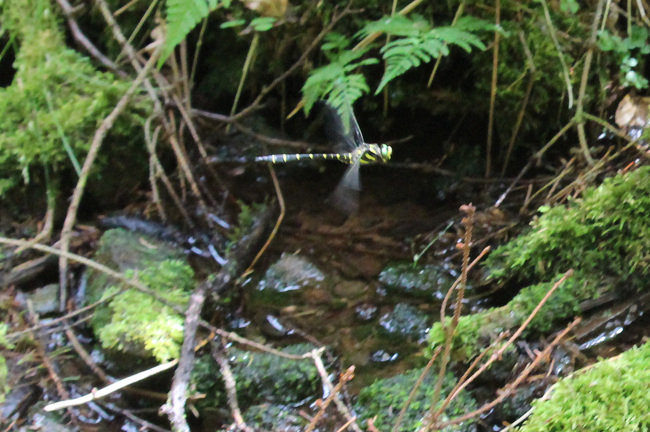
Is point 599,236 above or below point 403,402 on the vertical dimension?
above

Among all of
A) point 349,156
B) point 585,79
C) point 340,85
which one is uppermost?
point 340,85

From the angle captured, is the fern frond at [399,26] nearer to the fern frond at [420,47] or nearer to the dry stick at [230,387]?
the fern frond at [420,47]

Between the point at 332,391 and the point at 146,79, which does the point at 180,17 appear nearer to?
the point at 146,79

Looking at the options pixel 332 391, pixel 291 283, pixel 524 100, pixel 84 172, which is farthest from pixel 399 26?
pixel 332 391

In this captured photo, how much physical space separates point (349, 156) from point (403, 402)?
122cm

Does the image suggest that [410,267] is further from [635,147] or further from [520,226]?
[635,147]

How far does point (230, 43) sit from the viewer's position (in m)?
2.80

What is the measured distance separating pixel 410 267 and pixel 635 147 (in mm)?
1087

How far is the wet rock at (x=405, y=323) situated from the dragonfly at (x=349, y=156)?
0.63 metres

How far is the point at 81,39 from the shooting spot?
2689 mm

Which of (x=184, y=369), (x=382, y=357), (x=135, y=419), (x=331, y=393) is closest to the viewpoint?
(x=331, y=393)

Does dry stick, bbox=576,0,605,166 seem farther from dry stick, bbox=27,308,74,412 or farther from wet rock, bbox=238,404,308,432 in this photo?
dry stick, bbox=27,308,74,412

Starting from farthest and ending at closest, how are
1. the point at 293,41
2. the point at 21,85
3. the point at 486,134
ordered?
the point at 486,134 → the point at 293,41 → the point at 21,85

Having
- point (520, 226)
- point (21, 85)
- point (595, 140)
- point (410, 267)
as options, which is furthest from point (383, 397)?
point (21, 85)
